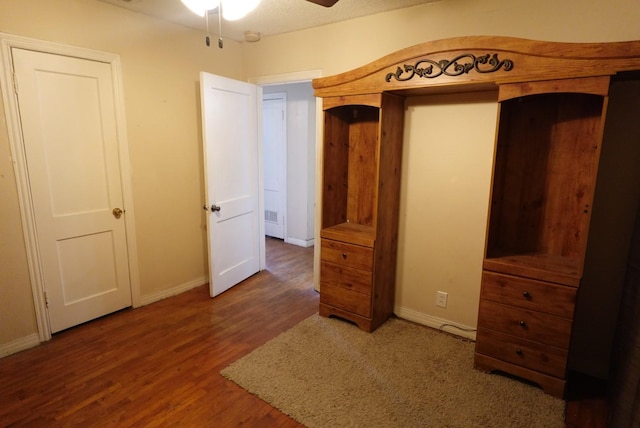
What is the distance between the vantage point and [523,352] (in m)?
2.12

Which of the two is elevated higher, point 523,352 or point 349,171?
point 349,171

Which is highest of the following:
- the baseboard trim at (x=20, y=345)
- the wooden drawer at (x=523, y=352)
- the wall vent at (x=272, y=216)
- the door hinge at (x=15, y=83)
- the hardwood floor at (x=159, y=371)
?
the door hinge at (x=15, y=83)

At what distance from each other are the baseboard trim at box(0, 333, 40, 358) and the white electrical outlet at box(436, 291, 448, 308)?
119 inches

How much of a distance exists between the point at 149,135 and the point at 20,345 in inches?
71.7

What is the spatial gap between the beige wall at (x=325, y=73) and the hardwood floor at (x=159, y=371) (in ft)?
1.16

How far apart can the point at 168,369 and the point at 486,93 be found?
111 inches

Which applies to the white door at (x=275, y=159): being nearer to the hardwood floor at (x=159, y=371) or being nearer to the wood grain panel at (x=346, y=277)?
the hardwood floor at (x=159, y=371)

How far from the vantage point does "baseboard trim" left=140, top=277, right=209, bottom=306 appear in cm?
321

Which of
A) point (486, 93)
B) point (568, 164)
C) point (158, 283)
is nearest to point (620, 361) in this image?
point (568, 164)

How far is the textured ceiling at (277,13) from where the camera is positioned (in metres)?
2.62

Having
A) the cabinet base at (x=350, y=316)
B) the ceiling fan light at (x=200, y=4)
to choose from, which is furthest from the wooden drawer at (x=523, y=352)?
the ceiling fan light at (x=200, y=4)

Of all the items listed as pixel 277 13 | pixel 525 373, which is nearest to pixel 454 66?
pixel 277 13

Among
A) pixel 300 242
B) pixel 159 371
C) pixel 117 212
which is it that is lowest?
pixel 159 371

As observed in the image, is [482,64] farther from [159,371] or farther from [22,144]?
[22,144]
